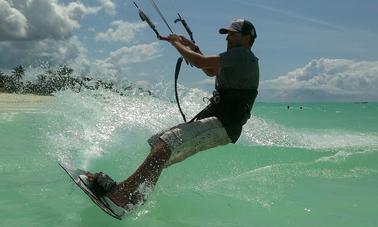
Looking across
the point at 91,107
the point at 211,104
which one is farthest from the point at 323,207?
the point at 91,107

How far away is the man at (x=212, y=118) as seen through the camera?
5.39m

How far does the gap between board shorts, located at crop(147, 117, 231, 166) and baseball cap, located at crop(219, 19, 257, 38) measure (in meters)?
1.06

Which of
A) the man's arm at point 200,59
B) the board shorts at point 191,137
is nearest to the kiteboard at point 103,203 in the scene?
the board shorts at point 191,137

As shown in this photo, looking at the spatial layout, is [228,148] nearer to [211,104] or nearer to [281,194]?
[281,194]

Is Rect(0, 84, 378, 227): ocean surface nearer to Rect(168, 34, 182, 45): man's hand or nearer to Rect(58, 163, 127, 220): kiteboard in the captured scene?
Rect(58, 163, 127, 220): kiteboard

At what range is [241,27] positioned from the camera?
19.2 ft

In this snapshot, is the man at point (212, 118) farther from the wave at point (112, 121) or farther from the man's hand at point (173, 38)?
the wave at point (112, 121)

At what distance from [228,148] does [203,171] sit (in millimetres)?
2899

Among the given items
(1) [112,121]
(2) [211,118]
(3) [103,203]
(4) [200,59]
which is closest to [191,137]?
(2) [211,118]

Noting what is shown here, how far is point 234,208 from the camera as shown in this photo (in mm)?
6051

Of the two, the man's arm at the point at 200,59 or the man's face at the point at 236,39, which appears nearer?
the man's arm at the point at 200,59

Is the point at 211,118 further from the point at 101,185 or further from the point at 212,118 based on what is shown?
the point at 101,185

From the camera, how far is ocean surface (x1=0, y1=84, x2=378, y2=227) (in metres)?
5.60

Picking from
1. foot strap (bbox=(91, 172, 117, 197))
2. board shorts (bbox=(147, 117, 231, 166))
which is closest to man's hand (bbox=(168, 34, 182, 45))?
board shorts (bbox=(147, 117, 231, 166))
